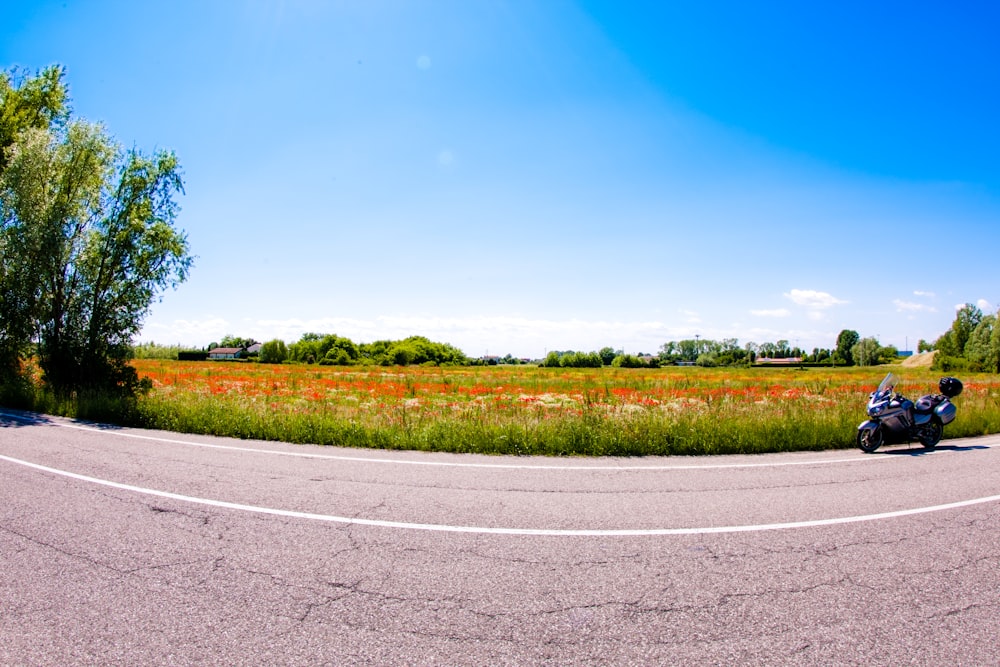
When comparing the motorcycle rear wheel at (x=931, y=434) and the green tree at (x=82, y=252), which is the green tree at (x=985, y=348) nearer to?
the motorcycle rear wheel at (x=931, y=434)

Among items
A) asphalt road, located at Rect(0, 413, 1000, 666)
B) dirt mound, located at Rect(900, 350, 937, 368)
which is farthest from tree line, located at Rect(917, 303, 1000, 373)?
asphalt road, located at Rect(0, 413, 1000, 666)

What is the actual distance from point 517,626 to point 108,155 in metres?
22.9

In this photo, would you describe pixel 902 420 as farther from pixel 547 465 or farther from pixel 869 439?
pixel 547 465

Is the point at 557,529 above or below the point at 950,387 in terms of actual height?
below

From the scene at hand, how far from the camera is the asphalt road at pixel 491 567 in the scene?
291cm

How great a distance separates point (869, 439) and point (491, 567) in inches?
371

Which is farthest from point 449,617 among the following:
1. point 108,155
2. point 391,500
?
point 108,155

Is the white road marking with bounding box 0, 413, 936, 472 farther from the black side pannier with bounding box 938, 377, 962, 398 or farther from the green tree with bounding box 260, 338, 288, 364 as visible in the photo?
the green tree with bounding box 260, 338, 288, 364

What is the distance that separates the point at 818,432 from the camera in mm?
10133

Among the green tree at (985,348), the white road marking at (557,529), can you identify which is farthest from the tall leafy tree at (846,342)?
the white road marking at (557,529)

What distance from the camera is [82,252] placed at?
666 inches

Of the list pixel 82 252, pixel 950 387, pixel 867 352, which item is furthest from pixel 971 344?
pixel 82 252

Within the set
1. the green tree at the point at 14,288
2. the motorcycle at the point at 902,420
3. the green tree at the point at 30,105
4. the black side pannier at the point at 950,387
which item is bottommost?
the motorcycle at the point at 902,420

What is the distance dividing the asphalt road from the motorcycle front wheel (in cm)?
218
